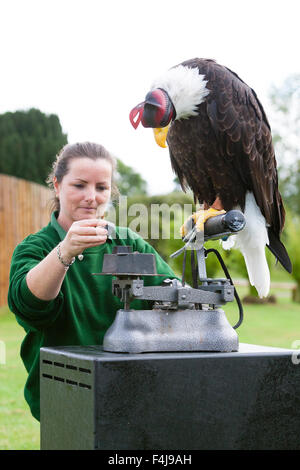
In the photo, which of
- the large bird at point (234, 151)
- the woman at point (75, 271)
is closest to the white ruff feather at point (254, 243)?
the large bird at point (234, 151)

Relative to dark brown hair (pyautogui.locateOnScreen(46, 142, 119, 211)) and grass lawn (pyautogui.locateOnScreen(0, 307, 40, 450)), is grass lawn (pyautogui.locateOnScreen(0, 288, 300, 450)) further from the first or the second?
dark brown hair (pyautogui.locateOnScreen(46, 142, 119, 211))

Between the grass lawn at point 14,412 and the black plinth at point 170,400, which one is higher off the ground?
the black plinth at point 170,400

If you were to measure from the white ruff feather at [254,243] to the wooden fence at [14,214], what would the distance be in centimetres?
697

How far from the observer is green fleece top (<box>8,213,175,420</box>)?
1755 millimetres

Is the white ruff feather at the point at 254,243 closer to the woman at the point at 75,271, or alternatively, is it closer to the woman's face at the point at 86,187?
the woman at the point at 75,271

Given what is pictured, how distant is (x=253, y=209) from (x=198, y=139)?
1.12ft

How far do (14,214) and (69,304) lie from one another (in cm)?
822

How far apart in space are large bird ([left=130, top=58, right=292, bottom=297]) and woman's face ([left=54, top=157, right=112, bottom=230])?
382 millimetres

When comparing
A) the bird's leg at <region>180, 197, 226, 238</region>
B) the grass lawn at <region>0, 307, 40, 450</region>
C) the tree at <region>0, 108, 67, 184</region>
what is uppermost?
the tree at <region>0, 108, 67, 184</region>

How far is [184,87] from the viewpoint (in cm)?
199

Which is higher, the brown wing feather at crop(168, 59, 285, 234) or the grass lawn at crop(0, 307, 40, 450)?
the brown wing feather at crop(168, 59, 285, 234)

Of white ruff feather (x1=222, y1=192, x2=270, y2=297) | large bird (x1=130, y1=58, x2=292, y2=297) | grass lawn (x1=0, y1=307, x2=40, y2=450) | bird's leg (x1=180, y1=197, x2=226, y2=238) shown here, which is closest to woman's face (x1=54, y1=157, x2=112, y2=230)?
bird's leg (x1=180, y1=197, x2=226, y2=238)

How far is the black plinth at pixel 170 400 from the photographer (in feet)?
4.08

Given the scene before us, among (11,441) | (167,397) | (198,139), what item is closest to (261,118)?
(198,139)
